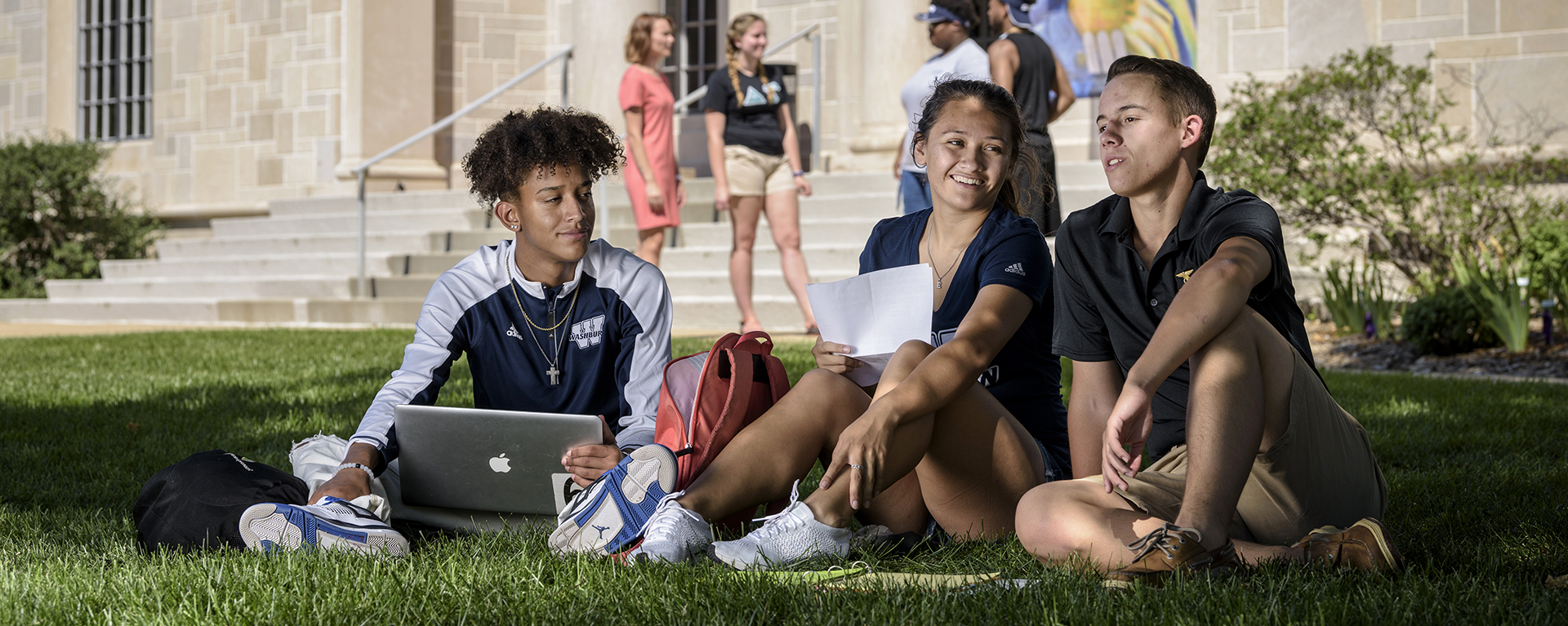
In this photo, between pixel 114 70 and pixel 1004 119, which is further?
pixel 114 70

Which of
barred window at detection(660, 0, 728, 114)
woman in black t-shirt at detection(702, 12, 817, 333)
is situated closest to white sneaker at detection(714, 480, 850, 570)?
woman in black t-shirt at detection(702, 12, 817, 333)

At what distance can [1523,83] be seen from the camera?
341 inches

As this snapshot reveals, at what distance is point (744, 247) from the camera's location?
7531 mm

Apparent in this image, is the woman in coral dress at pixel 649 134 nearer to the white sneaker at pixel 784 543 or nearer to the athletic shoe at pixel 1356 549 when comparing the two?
the white sneaker at pixel 784 543

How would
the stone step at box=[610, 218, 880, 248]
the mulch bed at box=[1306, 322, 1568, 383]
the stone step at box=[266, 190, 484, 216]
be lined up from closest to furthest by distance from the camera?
the mulch bed at box=[1306, 322, 1568, 383], the stone step at box=[610, 218, 880, 248], the stone step at box=[266, 190, 484, 216]

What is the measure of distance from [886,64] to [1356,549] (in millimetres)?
8322

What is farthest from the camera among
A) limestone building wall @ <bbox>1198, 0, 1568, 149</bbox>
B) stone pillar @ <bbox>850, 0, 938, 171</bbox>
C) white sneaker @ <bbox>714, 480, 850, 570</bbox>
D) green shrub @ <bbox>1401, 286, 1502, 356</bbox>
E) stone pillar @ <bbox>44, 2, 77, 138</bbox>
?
stone pillar @ <bbox>44, 2, 77, 138</bbox>

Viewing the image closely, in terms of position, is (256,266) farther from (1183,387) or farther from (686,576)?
(1183,387)

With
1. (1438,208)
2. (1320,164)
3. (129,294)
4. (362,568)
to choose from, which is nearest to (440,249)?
(129,294)

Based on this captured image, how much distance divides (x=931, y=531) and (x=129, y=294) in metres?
11.5

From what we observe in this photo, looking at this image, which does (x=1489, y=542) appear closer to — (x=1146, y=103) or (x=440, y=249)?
(x=1146, y=103)

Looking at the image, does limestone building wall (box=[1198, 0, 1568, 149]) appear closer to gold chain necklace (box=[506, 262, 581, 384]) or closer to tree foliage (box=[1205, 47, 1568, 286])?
tree foliage (box=[1205, 47, 1568, 286])

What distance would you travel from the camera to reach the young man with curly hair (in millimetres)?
2842

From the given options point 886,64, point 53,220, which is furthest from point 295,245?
point 886,64
